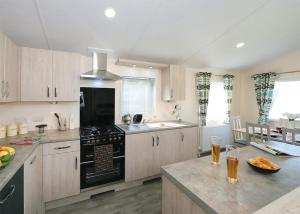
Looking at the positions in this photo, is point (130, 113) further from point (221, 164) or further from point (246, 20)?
point (246, 20)

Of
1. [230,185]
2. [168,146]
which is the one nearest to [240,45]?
[168,146]

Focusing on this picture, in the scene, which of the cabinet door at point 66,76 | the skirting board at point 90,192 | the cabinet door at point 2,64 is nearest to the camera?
the cabinet door at point 2,64

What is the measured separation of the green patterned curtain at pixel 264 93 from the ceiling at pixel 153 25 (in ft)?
3.29

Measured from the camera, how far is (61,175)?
204cm

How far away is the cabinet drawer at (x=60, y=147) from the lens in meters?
1.95

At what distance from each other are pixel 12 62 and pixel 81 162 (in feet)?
4.90

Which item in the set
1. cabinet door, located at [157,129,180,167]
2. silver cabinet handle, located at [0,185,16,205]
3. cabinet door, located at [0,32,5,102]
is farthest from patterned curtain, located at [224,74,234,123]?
silver cabinet handle, located at [0,185,16,205]

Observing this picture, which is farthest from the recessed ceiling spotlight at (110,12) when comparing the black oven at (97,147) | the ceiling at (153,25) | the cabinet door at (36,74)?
the black oven at (97,147)

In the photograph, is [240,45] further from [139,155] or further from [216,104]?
[139,155]

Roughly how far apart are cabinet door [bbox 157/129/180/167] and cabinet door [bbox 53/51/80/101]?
152 centimetres

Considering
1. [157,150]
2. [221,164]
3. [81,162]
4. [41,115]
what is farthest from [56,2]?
[157,150]

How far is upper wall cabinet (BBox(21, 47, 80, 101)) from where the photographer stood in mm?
2125

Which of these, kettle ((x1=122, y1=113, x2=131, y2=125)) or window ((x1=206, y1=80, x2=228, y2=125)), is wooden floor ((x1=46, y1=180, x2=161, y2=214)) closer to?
kettle ((x1=122, y1=113, x2=131, y2=125))

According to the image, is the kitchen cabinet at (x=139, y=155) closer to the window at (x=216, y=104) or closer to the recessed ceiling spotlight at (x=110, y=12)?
the recessed ceiling spotlight at (x=110, y=12)
